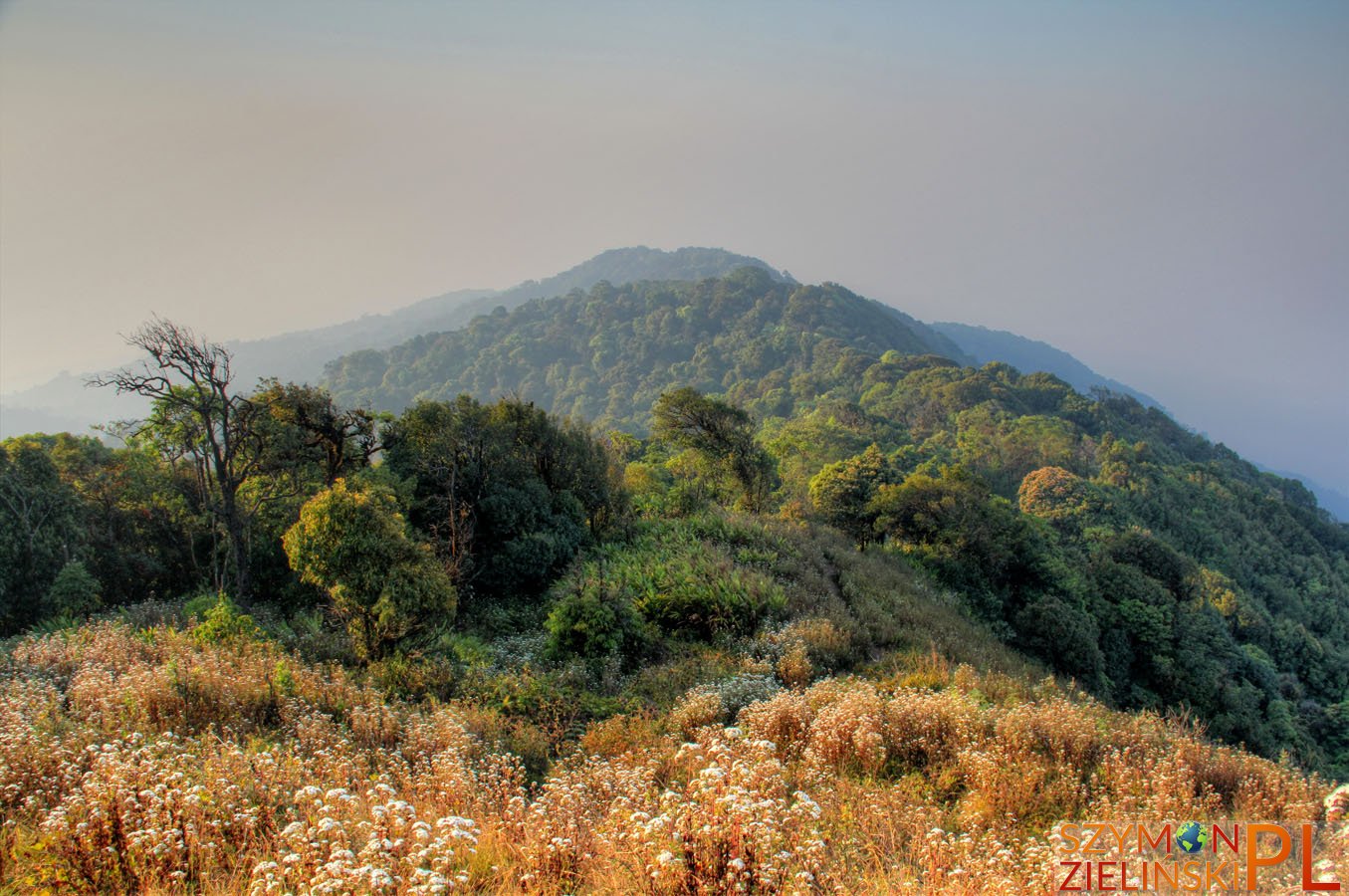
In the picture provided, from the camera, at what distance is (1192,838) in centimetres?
426

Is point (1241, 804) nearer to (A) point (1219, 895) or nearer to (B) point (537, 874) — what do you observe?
(A) point (1219, 895)

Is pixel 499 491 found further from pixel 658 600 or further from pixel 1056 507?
pixel 1056 507

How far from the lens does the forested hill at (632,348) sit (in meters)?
134

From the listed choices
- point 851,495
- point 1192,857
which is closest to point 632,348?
point 851,495

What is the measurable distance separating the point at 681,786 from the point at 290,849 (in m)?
3.20

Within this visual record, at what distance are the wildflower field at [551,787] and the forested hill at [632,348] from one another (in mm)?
111852

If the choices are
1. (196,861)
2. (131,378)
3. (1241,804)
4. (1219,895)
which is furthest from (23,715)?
(1241,804)

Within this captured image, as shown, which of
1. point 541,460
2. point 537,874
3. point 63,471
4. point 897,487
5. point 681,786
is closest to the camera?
point 537,874

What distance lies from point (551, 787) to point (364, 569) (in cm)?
644

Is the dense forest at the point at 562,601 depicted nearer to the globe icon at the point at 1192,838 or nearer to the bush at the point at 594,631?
the bush at the point at 594,631

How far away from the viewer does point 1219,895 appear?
3.70m

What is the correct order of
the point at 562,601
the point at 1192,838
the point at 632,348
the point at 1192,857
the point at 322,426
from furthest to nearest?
the point at 632,348, the point at 322,426, the point at 562,601, the point at 1192,838, the point at 1192,857

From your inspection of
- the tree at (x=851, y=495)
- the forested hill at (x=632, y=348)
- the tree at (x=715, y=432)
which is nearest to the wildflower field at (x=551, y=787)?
the tree at (x=851, y=495)

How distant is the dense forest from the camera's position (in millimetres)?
6754
